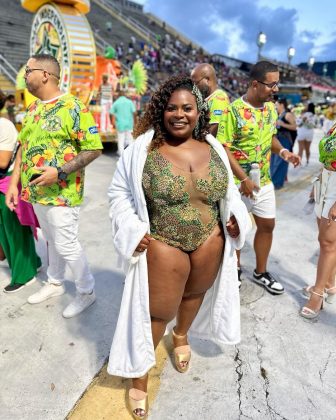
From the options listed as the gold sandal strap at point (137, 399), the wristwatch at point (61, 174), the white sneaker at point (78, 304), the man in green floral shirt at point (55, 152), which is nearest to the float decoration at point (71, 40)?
the man in green floral shirt at point (55, 152)

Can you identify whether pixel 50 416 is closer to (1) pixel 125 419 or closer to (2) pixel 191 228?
(1) pixel 125 419

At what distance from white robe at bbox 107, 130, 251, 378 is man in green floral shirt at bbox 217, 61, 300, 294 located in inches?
31.3

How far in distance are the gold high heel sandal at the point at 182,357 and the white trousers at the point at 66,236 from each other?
2.74 feet

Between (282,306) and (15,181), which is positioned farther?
(282,306)

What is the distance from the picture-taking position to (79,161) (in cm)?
228

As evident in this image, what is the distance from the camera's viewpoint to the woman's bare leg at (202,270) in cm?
175

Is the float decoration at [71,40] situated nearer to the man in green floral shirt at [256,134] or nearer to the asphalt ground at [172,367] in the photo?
the asphalt ground at [172,367]

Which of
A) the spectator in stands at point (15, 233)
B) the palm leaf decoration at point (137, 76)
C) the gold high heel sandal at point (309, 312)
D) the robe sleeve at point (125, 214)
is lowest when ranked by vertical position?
the gold high heel sandal at point (309, 312)

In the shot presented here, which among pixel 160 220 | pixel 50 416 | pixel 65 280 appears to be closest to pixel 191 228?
pixel 160 220

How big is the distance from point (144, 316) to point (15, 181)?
1.51m

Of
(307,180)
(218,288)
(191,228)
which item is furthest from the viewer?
(307,180)

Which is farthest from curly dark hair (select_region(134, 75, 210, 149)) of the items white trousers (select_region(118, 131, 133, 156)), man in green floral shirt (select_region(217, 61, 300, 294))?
white trousers (select_region(118, 131, 133, 156))

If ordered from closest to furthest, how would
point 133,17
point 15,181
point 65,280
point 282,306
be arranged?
1. point 15,181
2. point 282,306
3. point 65,280
4. point 133,17

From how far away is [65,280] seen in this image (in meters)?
3.05
